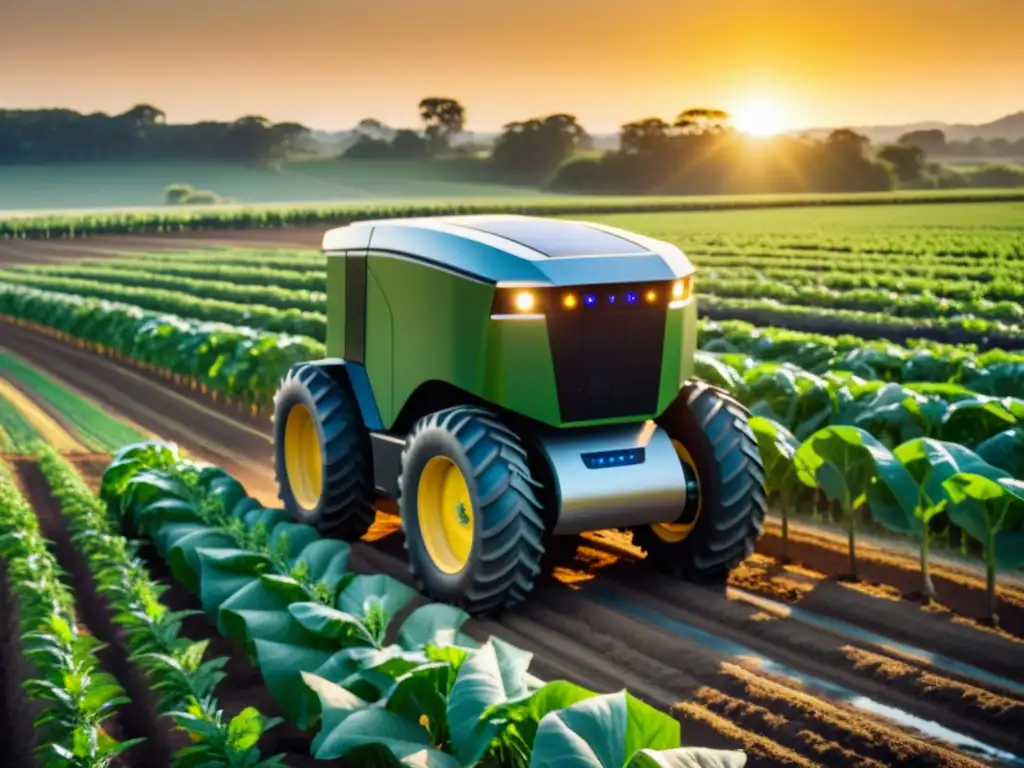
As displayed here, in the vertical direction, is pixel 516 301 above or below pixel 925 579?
above

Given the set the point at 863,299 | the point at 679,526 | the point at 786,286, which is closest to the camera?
the point at 679,526

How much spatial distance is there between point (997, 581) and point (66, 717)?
467 centimetres

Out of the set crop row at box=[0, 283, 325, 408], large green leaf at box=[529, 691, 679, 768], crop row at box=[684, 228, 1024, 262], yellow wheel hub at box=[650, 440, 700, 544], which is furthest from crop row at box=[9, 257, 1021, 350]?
large green leaf at box=[529, 691, 679, 768]

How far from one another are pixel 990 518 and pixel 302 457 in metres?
3.92

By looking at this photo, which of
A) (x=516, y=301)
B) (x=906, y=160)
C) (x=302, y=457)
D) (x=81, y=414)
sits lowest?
(x=81, y=414)

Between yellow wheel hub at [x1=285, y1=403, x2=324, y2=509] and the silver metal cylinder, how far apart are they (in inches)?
80.2

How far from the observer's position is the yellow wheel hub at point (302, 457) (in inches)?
304

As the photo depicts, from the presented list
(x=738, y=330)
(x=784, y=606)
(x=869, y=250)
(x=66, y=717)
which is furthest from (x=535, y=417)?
(x=869, y=250)

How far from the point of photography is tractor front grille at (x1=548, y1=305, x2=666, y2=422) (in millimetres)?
6012

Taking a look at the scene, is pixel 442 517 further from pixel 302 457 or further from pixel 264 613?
pixel 302 457

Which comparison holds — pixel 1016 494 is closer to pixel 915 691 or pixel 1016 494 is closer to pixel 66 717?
pixel 915 691

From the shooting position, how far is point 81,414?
12547 millimetres

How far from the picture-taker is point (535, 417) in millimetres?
5969

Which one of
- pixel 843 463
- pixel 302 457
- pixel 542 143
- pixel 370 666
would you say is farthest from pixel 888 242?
pixel 542 143
